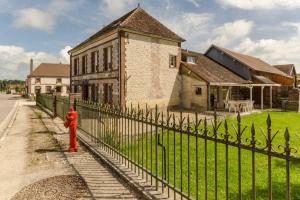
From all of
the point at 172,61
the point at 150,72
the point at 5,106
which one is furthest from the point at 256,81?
the point at 5,106

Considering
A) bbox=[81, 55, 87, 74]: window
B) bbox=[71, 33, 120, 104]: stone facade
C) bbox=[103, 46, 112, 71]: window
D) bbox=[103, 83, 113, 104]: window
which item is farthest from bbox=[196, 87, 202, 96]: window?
bbox=[81, 55, 87, 74]: window

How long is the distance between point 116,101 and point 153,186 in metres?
16.4

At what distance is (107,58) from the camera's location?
22844 millimetres

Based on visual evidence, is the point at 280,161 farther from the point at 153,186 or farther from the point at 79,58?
the point at 79,58

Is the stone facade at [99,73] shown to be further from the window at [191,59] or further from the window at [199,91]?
the window at [191,59]

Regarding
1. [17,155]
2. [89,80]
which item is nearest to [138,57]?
[89,80]

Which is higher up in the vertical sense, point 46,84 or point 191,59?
point 191,59

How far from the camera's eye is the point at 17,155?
318 inches

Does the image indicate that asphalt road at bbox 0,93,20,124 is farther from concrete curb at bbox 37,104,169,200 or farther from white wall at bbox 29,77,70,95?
concrete curb at bbox 37,104,169,200

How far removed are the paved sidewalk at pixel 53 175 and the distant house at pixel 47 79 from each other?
49815 mm

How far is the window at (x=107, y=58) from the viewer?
22.3m

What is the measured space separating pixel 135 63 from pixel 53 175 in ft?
51.6

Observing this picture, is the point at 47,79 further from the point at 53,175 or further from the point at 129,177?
the point at 129,177

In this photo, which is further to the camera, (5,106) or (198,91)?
(5,106)
